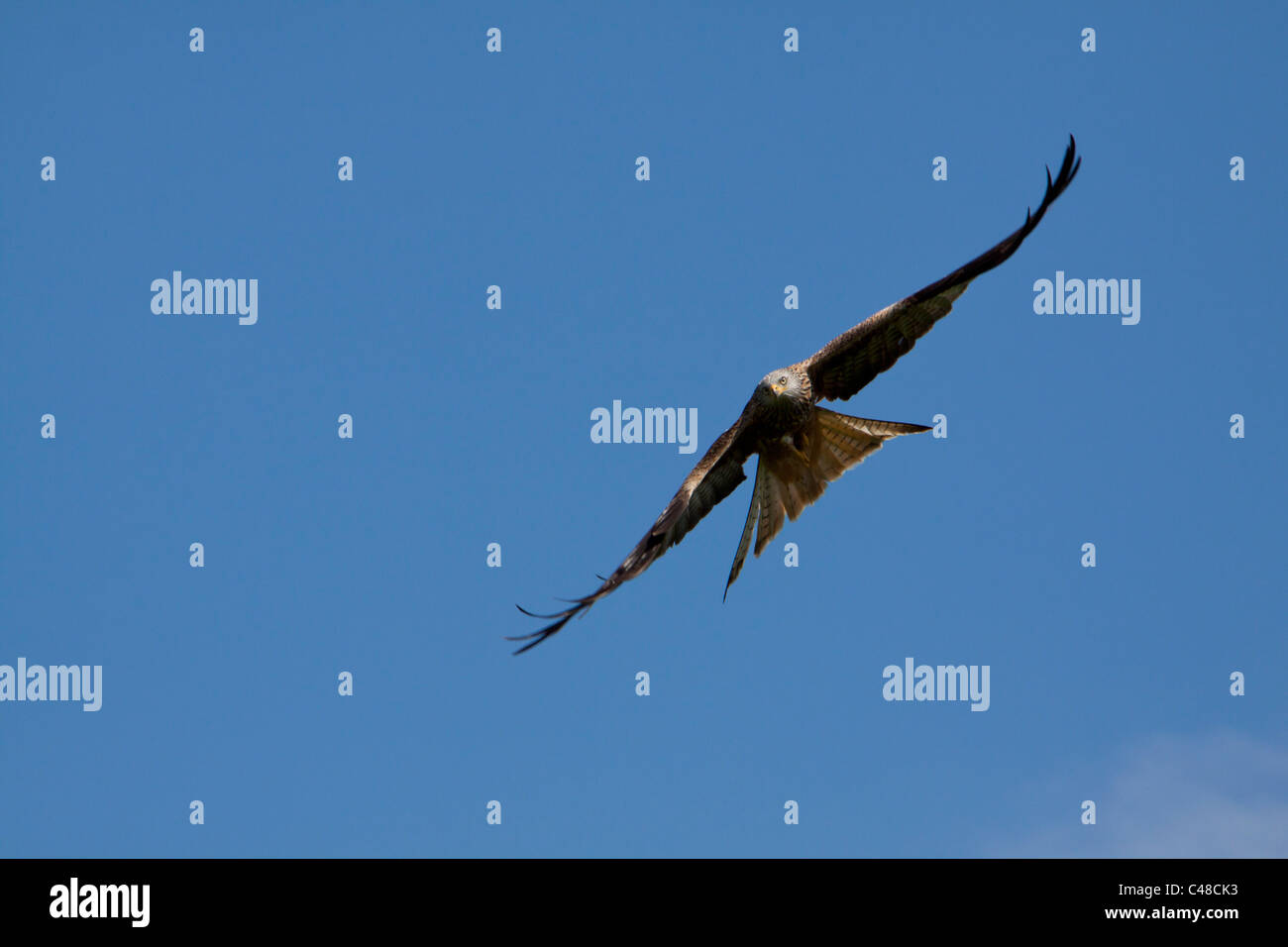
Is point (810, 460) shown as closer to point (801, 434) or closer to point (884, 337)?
point (801, 434)

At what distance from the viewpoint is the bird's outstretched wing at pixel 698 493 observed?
15.5 meters

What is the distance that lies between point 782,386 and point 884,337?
116cm

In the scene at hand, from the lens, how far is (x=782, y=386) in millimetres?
15906

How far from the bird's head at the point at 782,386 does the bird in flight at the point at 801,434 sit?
0.01 m

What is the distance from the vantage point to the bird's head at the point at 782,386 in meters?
15.9

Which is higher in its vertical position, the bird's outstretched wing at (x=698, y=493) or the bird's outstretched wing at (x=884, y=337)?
the bird's outstretched wing at (x=884, y=337)

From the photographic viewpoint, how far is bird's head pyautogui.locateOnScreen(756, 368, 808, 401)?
52.1 feet

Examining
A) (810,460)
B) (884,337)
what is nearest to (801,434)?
(810,460)

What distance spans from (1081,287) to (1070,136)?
920cm

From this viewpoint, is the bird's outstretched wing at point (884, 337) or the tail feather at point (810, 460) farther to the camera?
the tail feather at point (810, 460)

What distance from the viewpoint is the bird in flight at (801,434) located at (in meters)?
15.8

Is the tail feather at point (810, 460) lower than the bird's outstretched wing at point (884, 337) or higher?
lower

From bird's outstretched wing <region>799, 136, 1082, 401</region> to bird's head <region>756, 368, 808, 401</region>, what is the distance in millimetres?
220

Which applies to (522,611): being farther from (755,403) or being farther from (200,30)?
(200,30)
